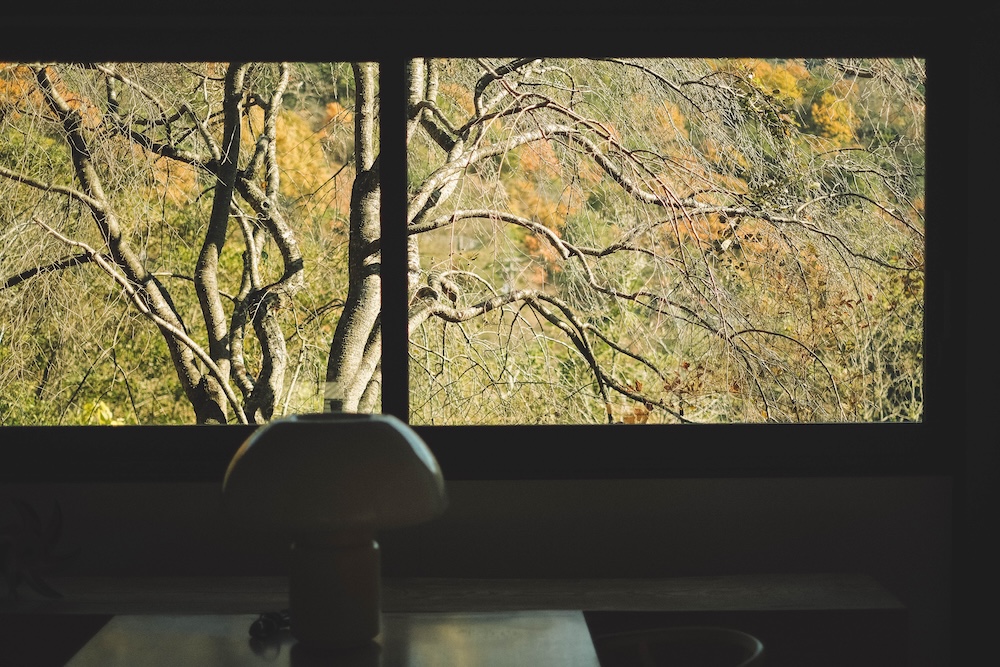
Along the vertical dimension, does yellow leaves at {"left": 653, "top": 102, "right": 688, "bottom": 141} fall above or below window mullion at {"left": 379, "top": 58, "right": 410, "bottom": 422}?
above

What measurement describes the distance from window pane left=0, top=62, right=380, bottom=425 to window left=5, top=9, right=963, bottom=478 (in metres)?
0.67

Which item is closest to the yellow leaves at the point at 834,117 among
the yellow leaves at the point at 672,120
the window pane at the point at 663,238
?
the window pane at the point at 663,238

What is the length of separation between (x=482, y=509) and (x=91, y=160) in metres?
2.02

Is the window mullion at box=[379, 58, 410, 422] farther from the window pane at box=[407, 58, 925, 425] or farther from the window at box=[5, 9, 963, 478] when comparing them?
the window pane at box=[407, 58, 925, 425]

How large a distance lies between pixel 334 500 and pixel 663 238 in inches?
90.3

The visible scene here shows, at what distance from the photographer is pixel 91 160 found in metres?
3.40

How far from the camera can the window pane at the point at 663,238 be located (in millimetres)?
3367

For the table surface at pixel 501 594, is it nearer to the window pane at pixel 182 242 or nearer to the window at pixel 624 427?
the window at pixel 624 427

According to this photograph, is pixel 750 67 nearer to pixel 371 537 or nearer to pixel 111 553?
pixel 371 537

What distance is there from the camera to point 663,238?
348 centimetres

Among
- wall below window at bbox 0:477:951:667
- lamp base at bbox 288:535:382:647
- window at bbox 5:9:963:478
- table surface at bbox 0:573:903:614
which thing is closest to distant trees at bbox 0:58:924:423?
window at bbox 5:9:963:478

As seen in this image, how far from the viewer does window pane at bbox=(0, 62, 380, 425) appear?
3.36 m

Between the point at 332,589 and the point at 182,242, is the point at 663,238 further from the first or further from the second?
the point at 332,589

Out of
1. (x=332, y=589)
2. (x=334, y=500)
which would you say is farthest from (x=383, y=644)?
(x=334, y=500)
